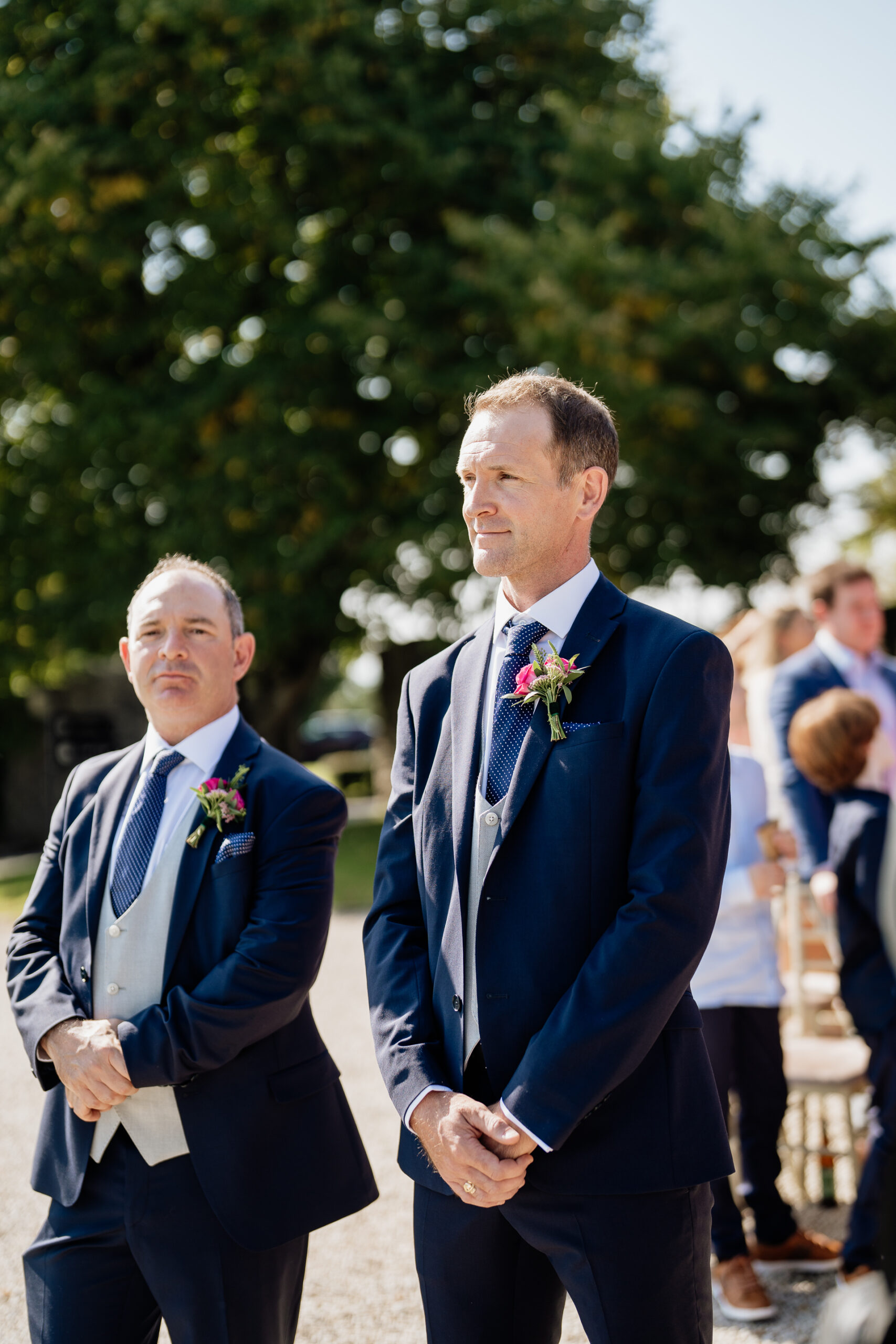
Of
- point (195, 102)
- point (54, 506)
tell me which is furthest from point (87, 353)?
point (195, 102)

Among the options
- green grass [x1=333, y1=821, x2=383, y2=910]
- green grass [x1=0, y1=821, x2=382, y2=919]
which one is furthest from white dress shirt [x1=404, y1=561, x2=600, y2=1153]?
green grass [x1=0, y1=821, x2=382, y2=919]

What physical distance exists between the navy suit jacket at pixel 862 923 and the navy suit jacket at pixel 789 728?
1.62 ft

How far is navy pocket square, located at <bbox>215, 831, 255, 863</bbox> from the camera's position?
8.99ft

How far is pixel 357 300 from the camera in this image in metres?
14.8

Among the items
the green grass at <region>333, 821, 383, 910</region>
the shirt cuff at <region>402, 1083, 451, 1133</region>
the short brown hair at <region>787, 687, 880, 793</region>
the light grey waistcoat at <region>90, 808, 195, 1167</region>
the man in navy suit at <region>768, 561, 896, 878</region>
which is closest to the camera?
the shirt cuff at <region>402, 1083, 451, 1133</region>

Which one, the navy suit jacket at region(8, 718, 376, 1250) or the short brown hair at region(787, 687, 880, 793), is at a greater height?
the short brown hair at region(787, 687, 880, 793)

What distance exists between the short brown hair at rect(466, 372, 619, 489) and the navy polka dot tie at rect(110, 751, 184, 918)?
1.24 metres

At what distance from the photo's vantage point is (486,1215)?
225 centimetres

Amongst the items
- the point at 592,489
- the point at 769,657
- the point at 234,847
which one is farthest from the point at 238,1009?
the point at 769,657

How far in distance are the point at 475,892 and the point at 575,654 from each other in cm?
53

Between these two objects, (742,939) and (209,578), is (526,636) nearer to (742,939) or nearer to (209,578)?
(209,578)

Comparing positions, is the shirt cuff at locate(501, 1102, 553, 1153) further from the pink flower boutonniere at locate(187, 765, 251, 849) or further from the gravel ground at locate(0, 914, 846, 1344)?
the gravel ground at locate(0, 914, 846, 1344)

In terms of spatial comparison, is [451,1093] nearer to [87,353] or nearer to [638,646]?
[638,646]

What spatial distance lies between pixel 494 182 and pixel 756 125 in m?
3.18
